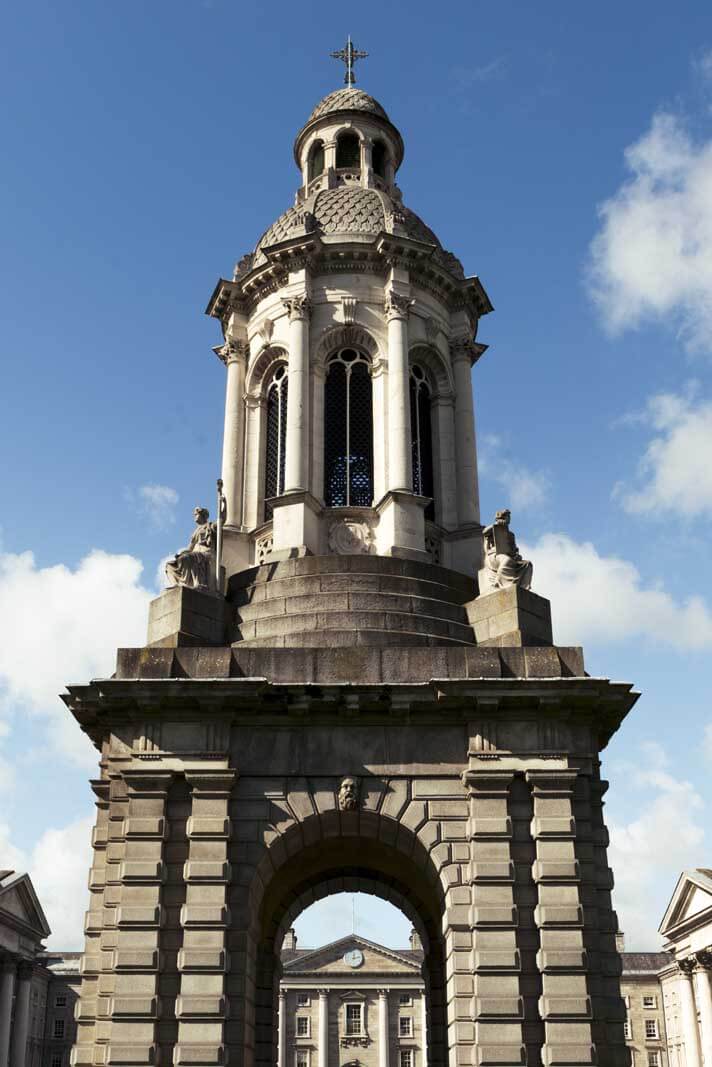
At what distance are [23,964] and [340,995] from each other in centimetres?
4591

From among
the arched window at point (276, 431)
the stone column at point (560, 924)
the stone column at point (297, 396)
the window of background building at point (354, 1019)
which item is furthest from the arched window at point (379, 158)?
the window of background building at point (354, 1019)

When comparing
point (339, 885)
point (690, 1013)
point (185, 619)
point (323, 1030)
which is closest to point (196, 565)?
point (185, 619)

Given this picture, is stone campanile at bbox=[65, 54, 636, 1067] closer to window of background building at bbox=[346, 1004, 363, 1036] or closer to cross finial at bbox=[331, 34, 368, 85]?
cross finial at bbox=[331, 34, 368, 85]

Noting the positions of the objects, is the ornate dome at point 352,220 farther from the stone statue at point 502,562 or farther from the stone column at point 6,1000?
the stone column at point 6,1000

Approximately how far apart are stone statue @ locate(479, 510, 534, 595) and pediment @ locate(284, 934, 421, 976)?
10468cm

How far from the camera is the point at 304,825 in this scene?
23.3m

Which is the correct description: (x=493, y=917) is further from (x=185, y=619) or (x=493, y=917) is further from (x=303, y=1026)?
(x=303, y=1026)

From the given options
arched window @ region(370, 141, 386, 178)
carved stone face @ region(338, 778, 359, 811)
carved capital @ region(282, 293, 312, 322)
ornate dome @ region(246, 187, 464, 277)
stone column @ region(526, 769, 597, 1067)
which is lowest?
stone column @ region(526, 769, 597, 1067)

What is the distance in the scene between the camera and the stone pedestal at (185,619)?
2522 centimetres

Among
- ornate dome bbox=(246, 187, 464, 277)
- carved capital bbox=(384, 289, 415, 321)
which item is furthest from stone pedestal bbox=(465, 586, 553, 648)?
ornate dome bbox=(246, 187, 464, 277)

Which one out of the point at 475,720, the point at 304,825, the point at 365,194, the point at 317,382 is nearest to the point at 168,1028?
the point at 304,825

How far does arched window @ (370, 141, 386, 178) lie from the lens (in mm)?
37344

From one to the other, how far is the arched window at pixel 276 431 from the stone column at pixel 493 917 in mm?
11056

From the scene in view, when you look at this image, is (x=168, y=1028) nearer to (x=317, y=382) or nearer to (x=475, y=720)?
(x=475, y=720)
